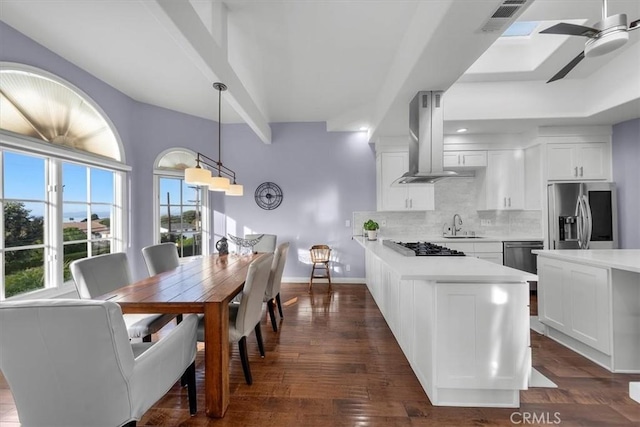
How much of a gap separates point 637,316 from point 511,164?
8.47 ft

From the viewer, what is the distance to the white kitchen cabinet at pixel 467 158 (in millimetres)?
3955

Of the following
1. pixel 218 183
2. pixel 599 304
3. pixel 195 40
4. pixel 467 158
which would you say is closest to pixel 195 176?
pixel 218 183

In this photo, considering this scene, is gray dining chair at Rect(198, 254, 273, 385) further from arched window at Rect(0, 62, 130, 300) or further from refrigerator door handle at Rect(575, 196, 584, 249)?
refrigerator door handle at Rect(575, 196, 584, 249)

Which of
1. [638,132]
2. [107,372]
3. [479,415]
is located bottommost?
[479,415]

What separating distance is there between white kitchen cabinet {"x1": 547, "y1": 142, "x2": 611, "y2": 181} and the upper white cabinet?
0.37 m

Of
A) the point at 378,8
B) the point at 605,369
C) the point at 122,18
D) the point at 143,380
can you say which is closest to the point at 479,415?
the point at 605,369

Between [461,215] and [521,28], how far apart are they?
257cm

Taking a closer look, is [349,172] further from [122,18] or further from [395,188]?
[122,18]

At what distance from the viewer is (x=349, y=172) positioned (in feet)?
15.3

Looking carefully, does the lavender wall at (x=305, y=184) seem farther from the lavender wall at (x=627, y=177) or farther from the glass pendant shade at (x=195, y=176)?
the lavender wall at (x=627, y=177)

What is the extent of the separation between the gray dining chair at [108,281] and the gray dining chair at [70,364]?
2.79 ft

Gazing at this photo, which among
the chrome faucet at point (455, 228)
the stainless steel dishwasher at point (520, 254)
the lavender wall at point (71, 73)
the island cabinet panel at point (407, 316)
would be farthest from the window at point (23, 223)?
the stainless steel dishwasher at point (520, 254)

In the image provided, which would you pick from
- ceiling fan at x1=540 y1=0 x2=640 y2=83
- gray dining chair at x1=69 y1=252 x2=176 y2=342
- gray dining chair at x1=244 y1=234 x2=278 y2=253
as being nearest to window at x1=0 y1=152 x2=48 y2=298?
gray dining chair at x1=69 y1=252 x2=176 y2=342

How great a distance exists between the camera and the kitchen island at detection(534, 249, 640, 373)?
1.94 metres
